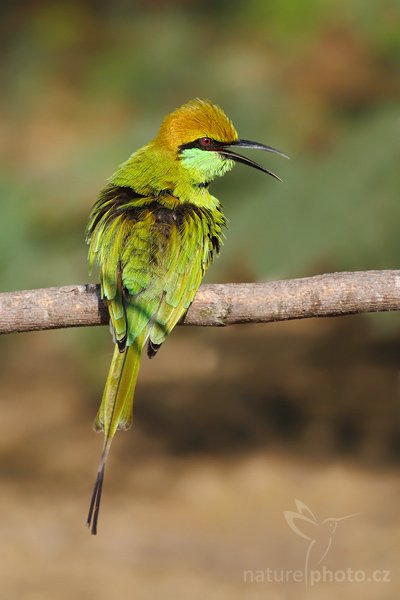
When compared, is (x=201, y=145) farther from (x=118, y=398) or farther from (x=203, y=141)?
(x=118, y=398)

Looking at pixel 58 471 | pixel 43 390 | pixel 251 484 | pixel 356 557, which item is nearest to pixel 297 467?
pixel 251 484

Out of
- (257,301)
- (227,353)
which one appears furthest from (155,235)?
(227,353)

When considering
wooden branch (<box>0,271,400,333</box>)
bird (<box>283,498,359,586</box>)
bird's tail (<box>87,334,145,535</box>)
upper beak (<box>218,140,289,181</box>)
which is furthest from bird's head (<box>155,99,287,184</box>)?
bird (<box>283,498,359,586</box>)

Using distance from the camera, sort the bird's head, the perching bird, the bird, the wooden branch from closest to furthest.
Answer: the wooden branch, the perching bird, the bird's head, the bird

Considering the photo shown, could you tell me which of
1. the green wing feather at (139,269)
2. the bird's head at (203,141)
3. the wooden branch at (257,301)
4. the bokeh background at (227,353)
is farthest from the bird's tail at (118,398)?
the bird's head at (203,141)

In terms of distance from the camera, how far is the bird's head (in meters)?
3.35

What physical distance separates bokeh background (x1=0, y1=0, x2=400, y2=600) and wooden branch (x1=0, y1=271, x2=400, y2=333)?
1.58 ft

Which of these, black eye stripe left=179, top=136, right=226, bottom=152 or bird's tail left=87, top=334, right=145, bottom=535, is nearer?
bird's tail left=87, top=334, right=145, bottom=535

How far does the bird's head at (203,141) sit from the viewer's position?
11.0 ft

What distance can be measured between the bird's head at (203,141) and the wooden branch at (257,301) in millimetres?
571

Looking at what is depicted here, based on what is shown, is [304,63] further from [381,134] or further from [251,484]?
[251,484]

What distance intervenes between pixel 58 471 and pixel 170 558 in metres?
0.85

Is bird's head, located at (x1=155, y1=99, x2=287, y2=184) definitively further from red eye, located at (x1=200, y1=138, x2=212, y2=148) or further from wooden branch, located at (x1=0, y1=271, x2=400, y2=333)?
wooden branch, located at (x1=0, y1=271, x2=400, y2=333)

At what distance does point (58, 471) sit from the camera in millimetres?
5023
